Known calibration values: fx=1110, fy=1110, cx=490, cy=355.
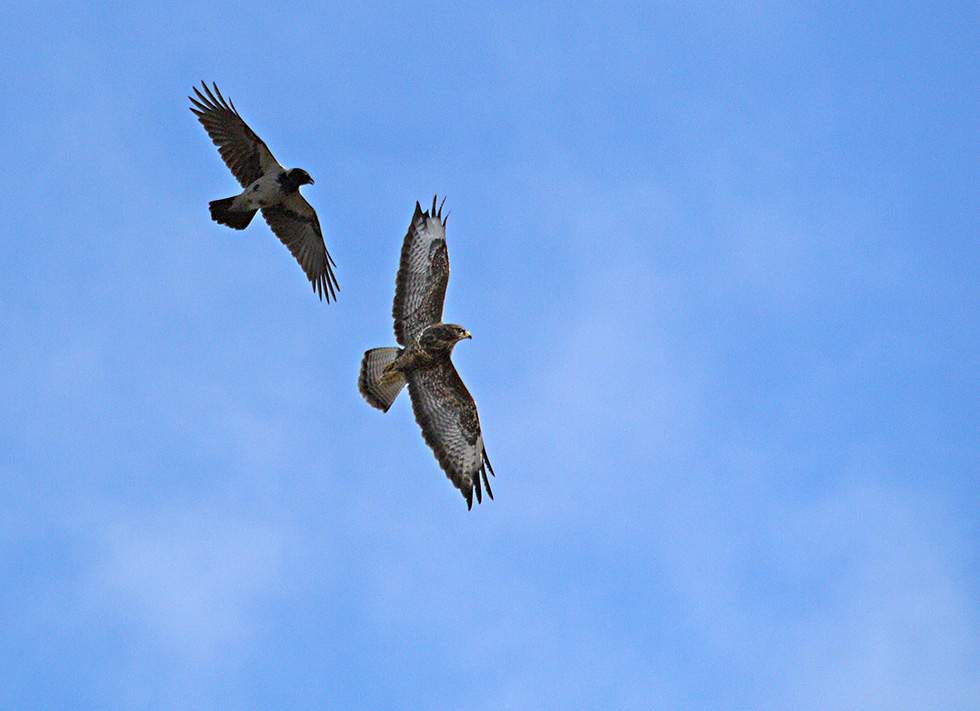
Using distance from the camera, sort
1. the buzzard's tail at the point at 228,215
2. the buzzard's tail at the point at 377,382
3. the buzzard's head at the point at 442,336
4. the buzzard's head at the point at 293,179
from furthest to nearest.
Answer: the buzzard's head at the point at 293,179
the buzzard's tail at the point at 228,215
the buzzard's tail at the point at 377,382
the buzzard's head at the point at 442,336

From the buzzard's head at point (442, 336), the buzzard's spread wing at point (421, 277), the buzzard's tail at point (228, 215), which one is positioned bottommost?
the buzzard's head at point (442, 336)

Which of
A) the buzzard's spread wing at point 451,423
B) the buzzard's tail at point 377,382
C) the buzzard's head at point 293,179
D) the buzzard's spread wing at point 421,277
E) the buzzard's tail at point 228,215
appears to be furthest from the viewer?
the buzzard's head at point 293,179

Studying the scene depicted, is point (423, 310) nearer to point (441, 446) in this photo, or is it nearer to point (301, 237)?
point (441, 446)

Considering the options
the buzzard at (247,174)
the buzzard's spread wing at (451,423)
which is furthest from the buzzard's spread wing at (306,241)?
the buzzard's spread wing at (451,423)

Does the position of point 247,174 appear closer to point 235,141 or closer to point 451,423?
point 235,141

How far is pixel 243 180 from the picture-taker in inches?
597

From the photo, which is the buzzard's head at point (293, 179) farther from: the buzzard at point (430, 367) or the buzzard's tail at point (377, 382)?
the buzzard's tail at point (377, 382)

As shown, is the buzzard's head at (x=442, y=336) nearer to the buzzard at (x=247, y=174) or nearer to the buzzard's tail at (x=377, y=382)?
the buzzard's tail at (x=377, y=382)

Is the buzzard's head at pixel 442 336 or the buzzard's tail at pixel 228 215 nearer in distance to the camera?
the buzzard's head at pixel 442 336

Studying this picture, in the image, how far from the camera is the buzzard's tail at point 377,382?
13961 millimetres

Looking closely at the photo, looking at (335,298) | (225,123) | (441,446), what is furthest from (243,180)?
(441,446)

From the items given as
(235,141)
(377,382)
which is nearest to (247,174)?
(235,141)

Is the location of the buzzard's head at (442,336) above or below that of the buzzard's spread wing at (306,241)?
below

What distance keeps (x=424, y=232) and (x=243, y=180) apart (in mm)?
2936
